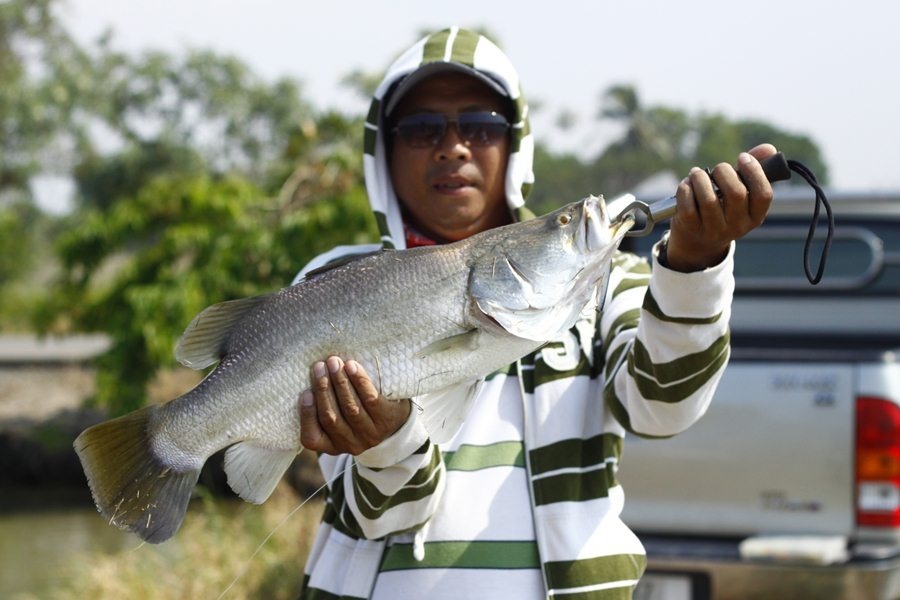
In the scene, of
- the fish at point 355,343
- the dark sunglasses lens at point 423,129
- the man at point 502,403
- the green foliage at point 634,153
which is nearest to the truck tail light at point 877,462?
the man at point 502,403

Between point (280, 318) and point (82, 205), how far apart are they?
27.8 metres

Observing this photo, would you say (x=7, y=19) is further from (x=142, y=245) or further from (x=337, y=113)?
(x=337, y=113)

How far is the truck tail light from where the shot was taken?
14.4ft

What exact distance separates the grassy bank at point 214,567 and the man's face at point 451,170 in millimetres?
3247

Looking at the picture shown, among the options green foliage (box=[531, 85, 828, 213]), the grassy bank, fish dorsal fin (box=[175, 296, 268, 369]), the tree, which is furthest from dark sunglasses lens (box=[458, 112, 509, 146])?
green foliage (box=[531, 85, 828, 213])

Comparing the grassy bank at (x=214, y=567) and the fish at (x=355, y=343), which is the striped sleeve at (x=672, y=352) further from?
the grassy bank at (x=214, y=567)

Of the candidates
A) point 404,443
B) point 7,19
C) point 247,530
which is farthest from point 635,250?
point 7,19

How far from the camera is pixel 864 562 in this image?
4.42 metres

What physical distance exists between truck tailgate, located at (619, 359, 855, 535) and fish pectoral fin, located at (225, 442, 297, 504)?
2.78 metres

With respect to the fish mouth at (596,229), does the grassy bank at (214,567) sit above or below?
below

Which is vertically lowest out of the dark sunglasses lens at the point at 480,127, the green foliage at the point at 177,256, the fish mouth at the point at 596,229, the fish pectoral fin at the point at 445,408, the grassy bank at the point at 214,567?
the grassy bank at the point at 214,567

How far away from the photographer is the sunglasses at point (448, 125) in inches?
105

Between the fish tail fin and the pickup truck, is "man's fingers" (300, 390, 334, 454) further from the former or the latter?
the pickup truck

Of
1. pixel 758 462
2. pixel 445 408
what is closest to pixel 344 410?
pixel 445 408
